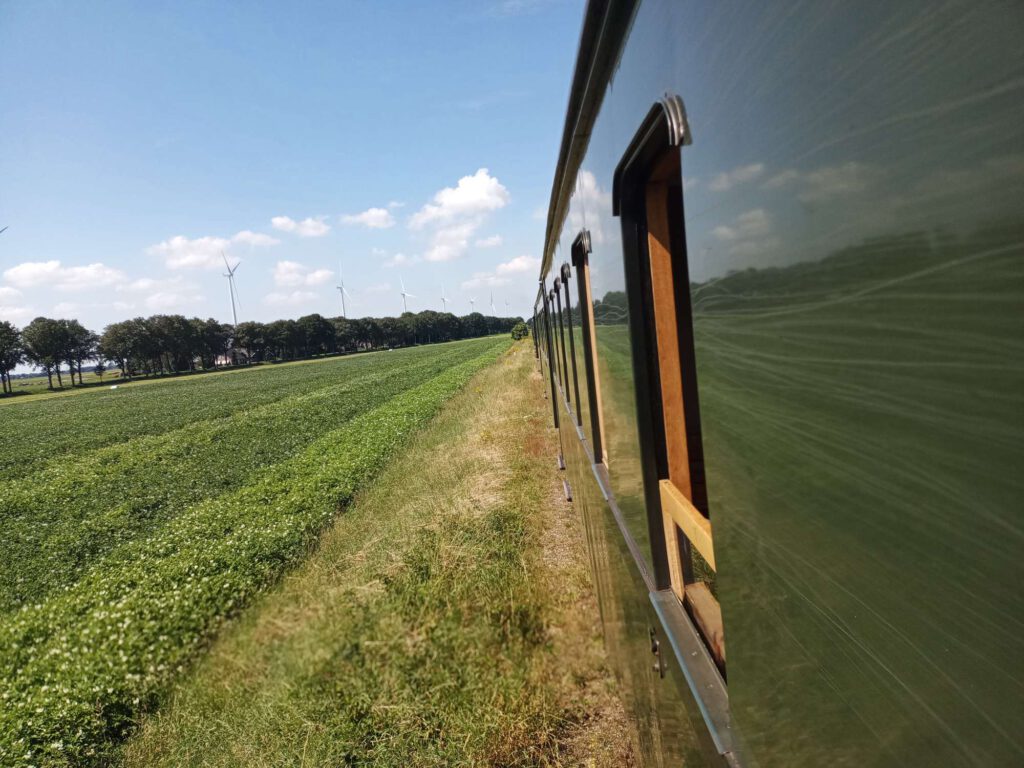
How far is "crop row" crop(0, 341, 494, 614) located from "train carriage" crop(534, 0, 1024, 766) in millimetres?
9899

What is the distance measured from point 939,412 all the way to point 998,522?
0.32 feet

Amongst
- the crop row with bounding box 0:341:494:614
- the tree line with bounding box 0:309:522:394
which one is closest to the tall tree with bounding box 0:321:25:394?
the tree line with bounding box 0:309:522:394

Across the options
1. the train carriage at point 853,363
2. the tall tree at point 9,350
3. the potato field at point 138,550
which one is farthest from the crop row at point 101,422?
the tall tree at point 9,350

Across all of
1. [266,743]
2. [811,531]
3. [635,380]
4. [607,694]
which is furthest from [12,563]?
[811,531]

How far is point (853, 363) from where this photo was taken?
61cm

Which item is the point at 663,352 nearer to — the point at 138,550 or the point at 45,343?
the point at 138,550

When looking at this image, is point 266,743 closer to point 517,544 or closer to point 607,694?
point 607,694

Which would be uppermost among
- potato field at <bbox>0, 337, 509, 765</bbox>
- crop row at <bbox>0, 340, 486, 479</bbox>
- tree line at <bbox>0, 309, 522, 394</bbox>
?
tree line at <bbox>0, 309, 522, 394</bbox>

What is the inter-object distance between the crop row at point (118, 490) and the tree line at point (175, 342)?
75.9 m

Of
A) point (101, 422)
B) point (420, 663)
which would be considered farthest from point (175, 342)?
point (420, 663)

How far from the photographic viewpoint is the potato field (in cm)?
479

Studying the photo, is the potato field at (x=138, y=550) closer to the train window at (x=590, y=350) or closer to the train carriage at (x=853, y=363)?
the train window at (x=590, y=350)

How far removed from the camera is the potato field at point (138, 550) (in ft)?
15.7

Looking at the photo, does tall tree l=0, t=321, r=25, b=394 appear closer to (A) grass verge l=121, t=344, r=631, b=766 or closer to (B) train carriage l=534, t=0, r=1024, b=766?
(A) grass verge l=121, t=344, r=631, b=766
